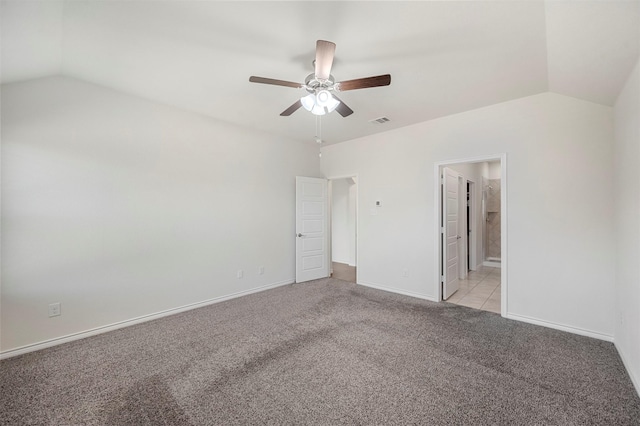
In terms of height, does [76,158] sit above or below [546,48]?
below

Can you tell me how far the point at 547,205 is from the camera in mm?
3064

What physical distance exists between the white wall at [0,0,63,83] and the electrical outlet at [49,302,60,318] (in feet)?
7.54

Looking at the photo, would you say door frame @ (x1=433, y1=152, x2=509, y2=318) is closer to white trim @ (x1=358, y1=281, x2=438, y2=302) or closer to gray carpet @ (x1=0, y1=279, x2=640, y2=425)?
white trim @ (x1=358, y1=281, x2=438, y2=302)

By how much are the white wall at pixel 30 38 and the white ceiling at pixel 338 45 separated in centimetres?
1

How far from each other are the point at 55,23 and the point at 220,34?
127cm

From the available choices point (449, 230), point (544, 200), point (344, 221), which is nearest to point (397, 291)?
point (449, 230)

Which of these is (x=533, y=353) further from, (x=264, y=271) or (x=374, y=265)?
(x=264, y=271)

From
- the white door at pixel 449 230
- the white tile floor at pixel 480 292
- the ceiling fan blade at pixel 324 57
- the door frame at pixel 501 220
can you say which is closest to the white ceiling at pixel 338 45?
the ceiling fan blade at pixel 324 57

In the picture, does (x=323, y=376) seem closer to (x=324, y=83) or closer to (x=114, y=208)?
(x=324, y=83)

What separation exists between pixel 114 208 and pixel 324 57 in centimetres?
301

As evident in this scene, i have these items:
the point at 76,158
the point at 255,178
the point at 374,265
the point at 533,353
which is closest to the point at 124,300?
the point at 76,158

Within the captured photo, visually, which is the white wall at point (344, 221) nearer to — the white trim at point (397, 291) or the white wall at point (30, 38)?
the white trim at point (397, 291)

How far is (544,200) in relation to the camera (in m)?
3.08

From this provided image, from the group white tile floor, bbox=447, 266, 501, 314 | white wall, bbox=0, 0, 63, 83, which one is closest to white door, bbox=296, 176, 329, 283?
white tile floor, bbox=447, 266, 501, 314
